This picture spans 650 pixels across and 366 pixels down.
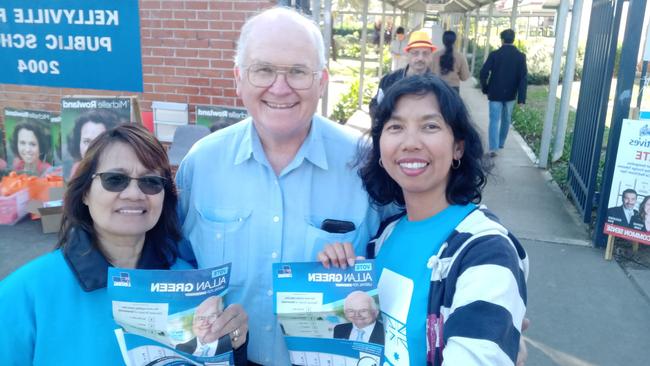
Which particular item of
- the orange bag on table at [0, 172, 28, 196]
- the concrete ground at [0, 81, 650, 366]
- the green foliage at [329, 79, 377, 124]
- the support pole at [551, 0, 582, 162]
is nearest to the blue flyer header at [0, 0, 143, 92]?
the orange bag on table at [0, 172, 28, 196]

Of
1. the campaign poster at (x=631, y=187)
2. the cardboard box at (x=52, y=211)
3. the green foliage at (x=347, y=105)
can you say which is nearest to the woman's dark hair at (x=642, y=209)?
the campaign poster at (x=631, y=187)

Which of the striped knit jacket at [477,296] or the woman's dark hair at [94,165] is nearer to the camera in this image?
the striped knit jacket at [477,296]

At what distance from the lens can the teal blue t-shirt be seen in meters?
1.60

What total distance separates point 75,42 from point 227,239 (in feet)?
14.7

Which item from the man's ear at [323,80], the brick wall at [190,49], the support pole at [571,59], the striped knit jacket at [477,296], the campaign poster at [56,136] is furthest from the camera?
the support pole at [571,59]

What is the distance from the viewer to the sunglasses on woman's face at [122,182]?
5.92 feet

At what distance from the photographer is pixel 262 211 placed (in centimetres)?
204

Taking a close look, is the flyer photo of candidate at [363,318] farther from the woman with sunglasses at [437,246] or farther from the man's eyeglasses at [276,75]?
the man's eyeglasses at [276,75]

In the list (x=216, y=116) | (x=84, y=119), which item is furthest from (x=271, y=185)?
(x=84, y=119)

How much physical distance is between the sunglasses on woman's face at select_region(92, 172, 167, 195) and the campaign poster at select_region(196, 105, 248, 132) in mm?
3498

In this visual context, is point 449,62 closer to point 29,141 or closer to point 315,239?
point 29,141

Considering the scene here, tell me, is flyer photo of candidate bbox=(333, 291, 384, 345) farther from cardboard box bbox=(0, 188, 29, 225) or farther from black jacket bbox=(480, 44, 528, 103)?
black jacket bbox=(480, 44, 528, 103)

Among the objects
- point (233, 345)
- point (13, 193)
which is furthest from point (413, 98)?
point (13, 193)

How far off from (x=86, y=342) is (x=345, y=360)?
31.7 inches
